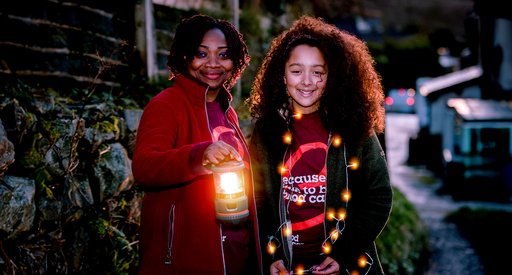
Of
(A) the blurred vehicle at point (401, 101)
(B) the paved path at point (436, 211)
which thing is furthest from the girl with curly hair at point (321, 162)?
(A) the blurred vehicle at point (401, 101)

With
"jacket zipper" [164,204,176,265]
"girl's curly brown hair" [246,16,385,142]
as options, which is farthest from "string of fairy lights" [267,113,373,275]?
"jacket zipper" [164,204,176,265]

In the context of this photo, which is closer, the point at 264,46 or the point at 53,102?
the point at 53,102

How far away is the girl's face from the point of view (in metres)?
2.55

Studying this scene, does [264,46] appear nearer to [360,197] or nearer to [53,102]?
[53,102]

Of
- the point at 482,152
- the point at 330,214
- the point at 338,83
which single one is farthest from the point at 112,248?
the point at 482,152

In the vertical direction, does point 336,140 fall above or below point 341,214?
above

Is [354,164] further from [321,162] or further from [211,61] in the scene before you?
[211,61]

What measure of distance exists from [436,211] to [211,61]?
11126 millimetres

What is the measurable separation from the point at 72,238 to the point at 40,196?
0.40 meters

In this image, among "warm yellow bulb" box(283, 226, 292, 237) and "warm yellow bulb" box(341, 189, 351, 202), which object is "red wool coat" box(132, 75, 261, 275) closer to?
"warm yellow bulb" box(283, 226, 292, 237)

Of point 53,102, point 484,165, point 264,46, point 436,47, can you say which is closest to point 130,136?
point 53,102

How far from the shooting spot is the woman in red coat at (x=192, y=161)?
195 cm

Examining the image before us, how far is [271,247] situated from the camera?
97.9 inches

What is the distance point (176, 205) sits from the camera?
215 cm
